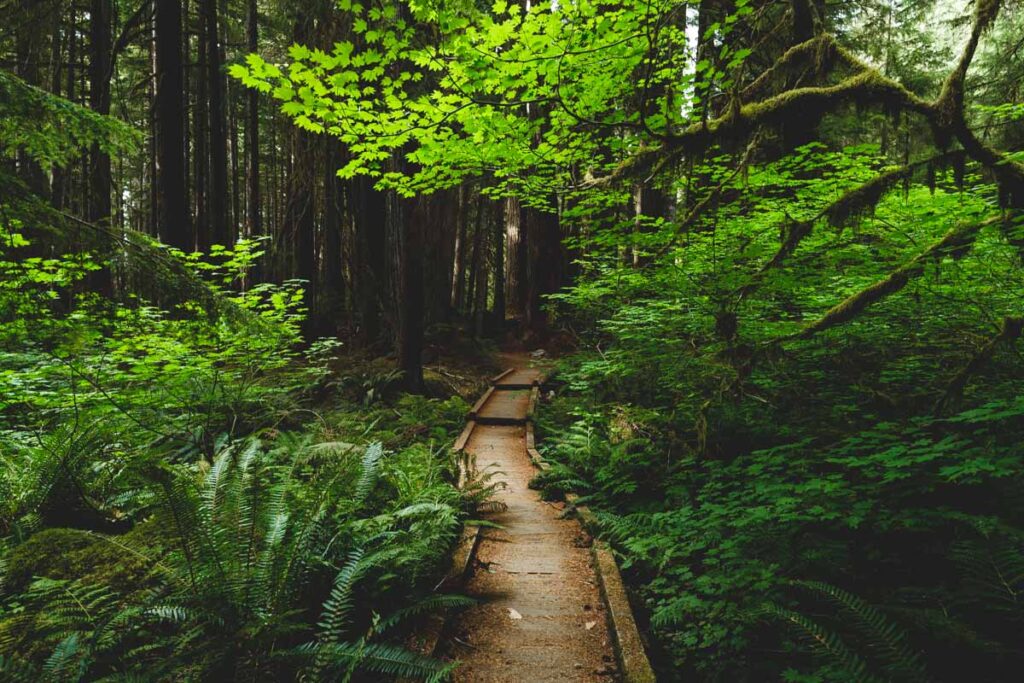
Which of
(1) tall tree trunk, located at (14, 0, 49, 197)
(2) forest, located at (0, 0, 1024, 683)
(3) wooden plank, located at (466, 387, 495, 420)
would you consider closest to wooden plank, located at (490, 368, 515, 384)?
(3) wooden plank, located at (466, 387, 495, 420)

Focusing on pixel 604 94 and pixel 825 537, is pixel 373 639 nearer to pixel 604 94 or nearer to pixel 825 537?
pixel 825 537

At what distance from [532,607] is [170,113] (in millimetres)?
9543

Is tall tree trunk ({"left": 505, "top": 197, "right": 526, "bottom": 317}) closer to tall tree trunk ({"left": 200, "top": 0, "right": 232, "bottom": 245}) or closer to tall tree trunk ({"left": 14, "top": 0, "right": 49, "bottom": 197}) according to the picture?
tall tree trunk ({"left": 200, "top": 0, "right": 232, "bottom": 245})

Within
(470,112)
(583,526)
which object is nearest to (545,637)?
(583,526)

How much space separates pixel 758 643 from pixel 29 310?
6.35 metres

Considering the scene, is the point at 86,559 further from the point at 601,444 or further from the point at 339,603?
the point at 601,444

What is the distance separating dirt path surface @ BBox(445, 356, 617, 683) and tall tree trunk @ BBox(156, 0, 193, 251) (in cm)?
764

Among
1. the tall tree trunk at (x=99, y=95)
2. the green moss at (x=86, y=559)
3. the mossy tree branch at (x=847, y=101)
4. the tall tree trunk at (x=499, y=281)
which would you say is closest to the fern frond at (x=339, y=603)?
the green moss at (x=86, y=559)

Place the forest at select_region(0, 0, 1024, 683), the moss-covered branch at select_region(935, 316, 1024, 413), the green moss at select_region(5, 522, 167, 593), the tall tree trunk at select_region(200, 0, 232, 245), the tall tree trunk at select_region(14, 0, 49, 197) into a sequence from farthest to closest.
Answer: the tall tree trunk at select_region(200, 0, 232, 245) → the tall tree trunk at select_region(14, 0, 49, 197) → the moss-covered branch at select_region(935, 316, 1024, 413) → the green moss at select_region(5, 522, 167, 593) → the forest at select_region(0, 0, 1024, 683)

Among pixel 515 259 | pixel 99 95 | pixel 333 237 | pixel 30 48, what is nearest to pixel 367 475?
pixel 30 48

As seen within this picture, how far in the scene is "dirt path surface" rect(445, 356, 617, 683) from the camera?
11.0 ft

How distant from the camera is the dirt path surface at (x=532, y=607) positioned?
335 cm

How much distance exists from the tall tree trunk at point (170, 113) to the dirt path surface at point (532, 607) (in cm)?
764

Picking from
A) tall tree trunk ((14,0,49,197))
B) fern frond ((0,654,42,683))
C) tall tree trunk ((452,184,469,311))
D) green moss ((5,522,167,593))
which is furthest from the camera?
tall tree trunk ((452,184,469,311))
